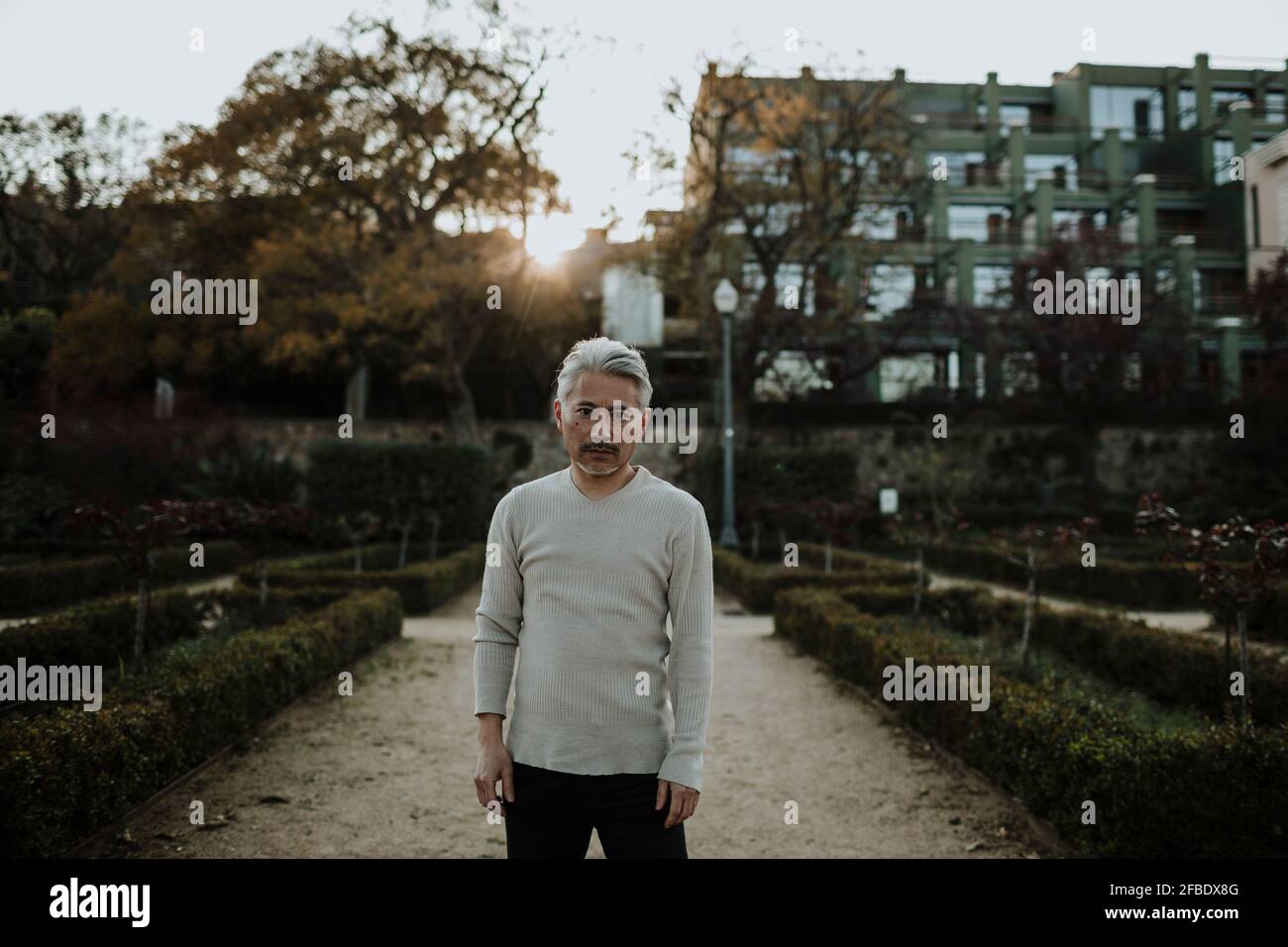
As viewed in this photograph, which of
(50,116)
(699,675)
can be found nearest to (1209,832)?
(699,675)

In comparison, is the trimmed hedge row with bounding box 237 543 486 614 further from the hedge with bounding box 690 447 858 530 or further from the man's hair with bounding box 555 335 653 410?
the man's hair with bounding box 555 335 653 410

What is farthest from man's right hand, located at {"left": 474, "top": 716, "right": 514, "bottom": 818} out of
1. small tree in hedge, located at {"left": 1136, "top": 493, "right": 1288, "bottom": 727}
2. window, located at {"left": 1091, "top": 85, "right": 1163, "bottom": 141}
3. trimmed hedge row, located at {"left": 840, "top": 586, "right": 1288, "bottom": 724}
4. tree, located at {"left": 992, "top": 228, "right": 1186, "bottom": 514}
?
window, located at {"left": 1091, "top": 85, "right": 1163, "bottom": 141}

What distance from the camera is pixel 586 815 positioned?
2014mm

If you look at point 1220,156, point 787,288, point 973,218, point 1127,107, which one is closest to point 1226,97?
point 1220,156

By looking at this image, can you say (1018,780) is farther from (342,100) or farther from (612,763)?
(342,100)

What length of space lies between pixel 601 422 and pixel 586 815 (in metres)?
0.84

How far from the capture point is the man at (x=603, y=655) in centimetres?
197

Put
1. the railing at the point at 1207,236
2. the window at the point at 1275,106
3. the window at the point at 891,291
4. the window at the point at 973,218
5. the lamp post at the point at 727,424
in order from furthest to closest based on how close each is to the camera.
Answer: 1. the window at the point at 973,218
2. the window at the point at 1275,106
3. the railing at the point at 1207,236
4. the window at the point at 891,291
5. the lamp post at the point at 727,424

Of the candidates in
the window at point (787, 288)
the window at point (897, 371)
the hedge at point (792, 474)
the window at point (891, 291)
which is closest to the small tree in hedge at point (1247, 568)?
the hedge at point (792, 474)

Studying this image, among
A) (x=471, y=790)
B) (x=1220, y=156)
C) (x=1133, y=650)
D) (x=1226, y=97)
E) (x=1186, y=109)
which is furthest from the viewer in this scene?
(x=1186, y=109)

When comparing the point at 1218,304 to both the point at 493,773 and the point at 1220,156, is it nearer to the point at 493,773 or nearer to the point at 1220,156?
the point at 1220,156

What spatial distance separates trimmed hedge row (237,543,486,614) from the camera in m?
10.4

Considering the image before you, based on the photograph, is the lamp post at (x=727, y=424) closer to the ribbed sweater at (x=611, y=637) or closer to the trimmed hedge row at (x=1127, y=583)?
the trimmed hedge row at (x=1127, y=583)

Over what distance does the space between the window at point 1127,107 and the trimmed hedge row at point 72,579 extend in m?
38.1
